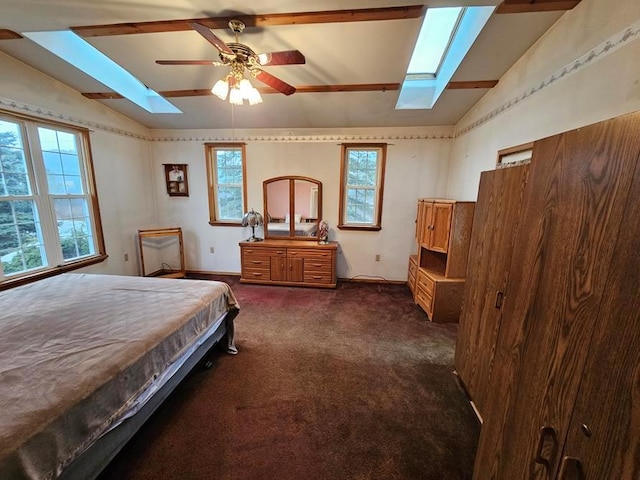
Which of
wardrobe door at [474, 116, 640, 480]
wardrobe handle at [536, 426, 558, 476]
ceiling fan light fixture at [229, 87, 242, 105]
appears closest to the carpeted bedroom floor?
wardrobe door at [474, 116, 640, 480]

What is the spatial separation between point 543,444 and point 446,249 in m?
2.51

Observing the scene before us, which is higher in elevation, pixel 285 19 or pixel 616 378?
pixel 285 19

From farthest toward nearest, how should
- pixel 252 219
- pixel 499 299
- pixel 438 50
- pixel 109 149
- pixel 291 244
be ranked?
pixel 252 219, pixel 291 244, pixel 109 149, pixel 438 50, pixel 499 299

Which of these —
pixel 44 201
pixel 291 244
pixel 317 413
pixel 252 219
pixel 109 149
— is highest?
pixel 109 149

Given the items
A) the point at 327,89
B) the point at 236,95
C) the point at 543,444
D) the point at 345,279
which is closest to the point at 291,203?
the point at 345,279

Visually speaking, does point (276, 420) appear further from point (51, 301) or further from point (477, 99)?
point (477, 99)

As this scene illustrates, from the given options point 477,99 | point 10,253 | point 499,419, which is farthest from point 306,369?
point 477,99

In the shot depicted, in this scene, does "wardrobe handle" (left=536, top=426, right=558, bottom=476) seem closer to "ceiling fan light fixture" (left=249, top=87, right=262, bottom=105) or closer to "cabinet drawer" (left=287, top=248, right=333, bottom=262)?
"ceiling fan light fixture" (left=249, top=87, right=262, bottom=105)

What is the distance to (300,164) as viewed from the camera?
4.29 m

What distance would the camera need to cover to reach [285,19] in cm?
204

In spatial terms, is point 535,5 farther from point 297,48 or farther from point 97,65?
point 97,65

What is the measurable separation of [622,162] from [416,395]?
1983 mm

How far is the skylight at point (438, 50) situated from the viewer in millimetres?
2137

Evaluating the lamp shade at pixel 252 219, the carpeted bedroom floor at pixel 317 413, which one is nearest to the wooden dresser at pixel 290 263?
the lamp shade at pixel 252 219
